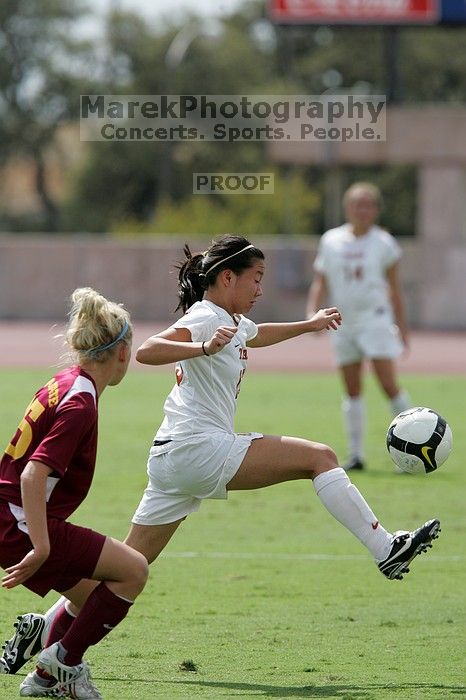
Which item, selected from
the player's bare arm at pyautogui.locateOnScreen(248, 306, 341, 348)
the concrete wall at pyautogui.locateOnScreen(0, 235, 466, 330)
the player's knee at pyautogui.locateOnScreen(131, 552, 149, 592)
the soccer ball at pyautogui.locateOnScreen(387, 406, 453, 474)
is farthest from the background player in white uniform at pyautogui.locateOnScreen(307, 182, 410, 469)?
the concrete wall at pyautogui.locateOnScreen(0, 235, 466, 330)

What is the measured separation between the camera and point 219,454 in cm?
578

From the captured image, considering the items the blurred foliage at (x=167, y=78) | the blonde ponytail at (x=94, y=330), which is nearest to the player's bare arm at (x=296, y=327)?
the blonde ponytail at (x=94, y=330)

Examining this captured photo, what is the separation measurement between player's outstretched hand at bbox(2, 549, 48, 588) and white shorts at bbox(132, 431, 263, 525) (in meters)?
0.98

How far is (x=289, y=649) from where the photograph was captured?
6.09 metres

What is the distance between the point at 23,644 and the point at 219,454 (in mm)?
1094

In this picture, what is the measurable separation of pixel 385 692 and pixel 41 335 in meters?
23.4

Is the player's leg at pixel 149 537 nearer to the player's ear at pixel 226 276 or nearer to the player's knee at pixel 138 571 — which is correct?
the player's knee at pixel 138 571

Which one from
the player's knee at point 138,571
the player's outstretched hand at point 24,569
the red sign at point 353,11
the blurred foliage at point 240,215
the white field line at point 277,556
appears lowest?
the white field line at point 277,556

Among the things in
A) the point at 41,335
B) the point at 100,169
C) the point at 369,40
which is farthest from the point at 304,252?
the point at 369,40

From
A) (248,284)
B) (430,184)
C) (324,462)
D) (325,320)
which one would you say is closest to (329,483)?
(324,462)

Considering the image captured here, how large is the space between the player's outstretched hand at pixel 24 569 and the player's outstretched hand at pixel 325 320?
5.69 ft

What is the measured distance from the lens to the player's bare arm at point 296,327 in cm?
607

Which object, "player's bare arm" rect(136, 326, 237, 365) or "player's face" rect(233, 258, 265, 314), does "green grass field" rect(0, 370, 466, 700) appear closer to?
"player's bare arm" rect(136, 326, 237, 365)

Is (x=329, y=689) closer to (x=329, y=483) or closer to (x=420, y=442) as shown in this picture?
(x=329, y=483)
